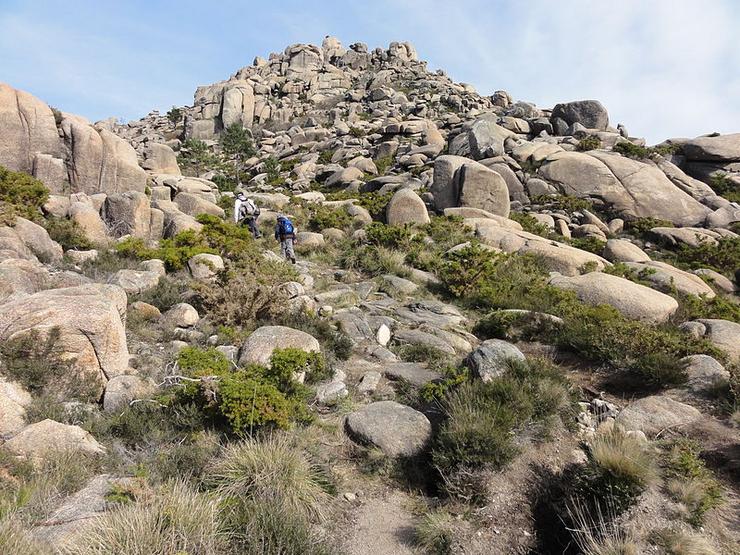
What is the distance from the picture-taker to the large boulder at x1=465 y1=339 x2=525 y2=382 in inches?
276

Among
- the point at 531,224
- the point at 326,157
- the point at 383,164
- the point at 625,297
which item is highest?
the point at 326,157

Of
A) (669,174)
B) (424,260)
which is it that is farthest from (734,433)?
(669,174)

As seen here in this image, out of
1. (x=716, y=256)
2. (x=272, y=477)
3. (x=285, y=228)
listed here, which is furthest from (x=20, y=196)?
(x=716, y=256)

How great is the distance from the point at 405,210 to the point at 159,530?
16502 millimetres

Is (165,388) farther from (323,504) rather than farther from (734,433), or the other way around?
(734,433)

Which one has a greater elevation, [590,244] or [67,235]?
[590,244]

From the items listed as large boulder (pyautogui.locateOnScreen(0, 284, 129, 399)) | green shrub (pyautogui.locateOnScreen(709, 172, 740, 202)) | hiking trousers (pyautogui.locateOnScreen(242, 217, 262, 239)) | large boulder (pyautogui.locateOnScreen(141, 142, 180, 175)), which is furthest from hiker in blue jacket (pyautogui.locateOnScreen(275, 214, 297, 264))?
green shrub (pyautogui.locateOnScreen(709, 172, 740, 202))

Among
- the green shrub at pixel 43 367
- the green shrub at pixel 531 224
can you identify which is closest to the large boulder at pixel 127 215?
the green shrub at pixel 43 367

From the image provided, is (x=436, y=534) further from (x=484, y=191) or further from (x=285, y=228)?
(x=484, y=191)

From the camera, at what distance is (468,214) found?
66.1 ft

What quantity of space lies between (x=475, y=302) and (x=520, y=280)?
73.6 inches

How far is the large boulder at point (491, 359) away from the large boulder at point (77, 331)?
5623 millimetres

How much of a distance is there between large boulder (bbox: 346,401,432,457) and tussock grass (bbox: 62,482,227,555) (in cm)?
239

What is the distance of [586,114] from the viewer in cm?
3509
